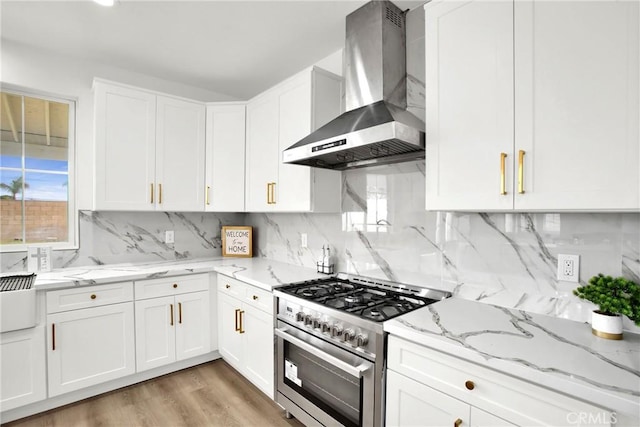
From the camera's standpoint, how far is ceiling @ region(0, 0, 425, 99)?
6.80 ft

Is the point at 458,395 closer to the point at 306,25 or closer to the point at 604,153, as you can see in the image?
the point at 604,153

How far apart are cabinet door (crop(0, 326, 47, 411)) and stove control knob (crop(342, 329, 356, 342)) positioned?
2.01 metres

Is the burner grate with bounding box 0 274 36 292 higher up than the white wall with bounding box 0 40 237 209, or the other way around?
the white wall with bounding box 0 40 237 209

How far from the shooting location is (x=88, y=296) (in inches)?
89.4

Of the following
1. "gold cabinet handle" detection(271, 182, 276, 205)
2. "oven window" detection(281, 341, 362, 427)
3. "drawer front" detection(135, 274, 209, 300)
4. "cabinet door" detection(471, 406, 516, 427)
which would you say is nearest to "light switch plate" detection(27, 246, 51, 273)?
"drawer front" detection(135, 274, 209, 300)

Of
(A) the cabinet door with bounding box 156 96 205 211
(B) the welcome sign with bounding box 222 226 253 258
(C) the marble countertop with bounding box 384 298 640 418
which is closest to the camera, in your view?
(C) the marble countertop with bounding box 384 298 640 418

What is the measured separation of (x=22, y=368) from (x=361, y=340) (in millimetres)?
2190

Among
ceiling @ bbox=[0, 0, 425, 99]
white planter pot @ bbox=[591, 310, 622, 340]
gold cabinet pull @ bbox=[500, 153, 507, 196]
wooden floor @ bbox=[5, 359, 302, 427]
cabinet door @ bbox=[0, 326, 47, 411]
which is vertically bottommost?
wooden floor @ bbox=[5, 359, 302, 427]

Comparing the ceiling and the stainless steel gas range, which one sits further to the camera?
the ceiling

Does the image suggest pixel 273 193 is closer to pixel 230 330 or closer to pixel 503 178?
pixel 230 330

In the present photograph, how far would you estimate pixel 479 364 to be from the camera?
1.14 meters

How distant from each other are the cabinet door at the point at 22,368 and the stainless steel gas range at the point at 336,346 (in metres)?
1.55

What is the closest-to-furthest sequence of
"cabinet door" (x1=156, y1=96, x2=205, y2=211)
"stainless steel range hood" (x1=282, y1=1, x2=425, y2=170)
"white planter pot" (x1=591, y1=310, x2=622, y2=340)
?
"white planter pot" (x1=591, y1=310, x2=622, y2=340), "stainless steel range hood" (x1=282, y1=1, x2=425, y2=170), "cabinet door" (x1=156, y1=96, x2=205, y2=211)

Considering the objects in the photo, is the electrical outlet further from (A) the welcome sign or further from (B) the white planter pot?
(A) the welcome sign
